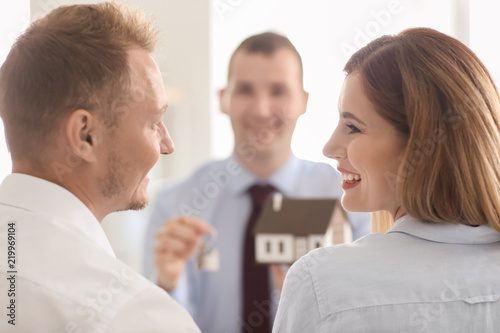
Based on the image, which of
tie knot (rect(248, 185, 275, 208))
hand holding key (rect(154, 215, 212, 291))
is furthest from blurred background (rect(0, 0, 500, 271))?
hand holding key (rect(154, 215, 212, 291))

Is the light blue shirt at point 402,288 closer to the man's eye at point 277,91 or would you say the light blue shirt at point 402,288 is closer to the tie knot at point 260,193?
the tie knot at point 260,193

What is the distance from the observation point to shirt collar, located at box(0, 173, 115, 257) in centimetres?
95

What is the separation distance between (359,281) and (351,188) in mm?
299

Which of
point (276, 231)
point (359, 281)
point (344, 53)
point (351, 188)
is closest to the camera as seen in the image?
point (359, 281)

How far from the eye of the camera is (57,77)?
995 mm

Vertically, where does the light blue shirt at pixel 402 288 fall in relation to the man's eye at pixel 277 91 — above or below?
below

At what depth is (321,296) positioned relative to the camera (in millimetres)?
938

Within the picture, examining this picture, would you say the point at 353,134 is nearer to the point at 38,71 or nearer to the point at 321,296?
the point at 321,296

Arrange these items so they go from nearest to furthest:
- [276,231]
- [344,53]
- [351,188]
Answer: [351,188] → [276,231] → [344,53]

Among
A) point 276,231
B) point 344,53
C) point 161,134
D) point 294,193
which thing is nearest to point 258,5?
point 344,53

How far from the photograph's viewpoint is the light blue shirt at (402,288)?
0.91 meters

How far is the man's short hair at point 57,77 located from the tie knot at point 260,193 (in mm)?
1303

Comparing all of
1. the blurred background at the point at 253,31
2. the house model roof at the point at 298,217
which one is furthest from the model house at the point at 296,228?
the blurred background at the point at 253,31

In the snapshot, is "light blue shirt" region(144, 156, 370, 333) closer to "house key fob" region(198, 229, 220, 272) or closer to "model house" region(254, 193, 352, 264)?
"house key fob" region(198, 229, 220, 272)
